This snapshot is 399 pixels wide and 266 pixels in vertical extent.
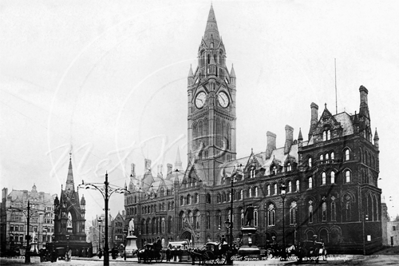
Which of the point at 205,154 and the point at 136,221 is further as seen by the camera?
the point at 136,221

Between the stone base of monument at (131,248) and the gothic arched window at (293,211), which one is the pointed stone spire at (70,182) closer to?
the stone base of monument at (131,248)

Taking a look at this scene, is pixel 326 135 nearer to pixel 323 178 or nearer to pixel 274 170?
pixel 323 178

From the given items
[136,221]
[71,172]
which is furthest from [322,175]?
[136,221]

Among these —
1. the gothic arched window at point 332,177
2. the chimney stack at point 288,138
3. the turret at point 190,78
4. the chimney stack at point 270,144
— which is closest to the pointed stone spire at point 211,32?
the turret at point 190,78

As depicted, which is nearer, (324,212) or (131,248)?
(131,248)

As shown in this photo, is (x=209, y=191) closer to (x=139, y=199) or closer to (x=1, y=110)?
(x=139, y=199)

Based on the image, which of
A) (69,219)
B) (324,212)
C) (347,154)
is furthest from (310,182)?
(69,219)
